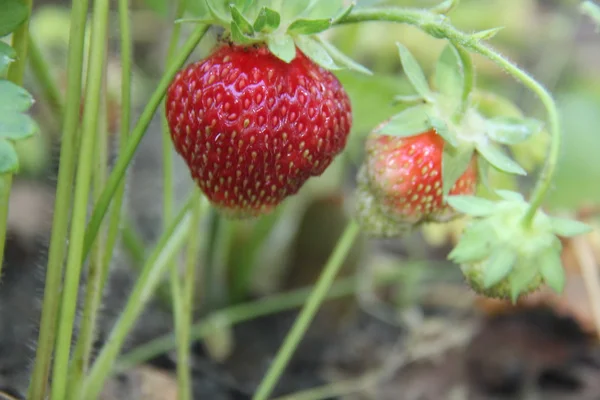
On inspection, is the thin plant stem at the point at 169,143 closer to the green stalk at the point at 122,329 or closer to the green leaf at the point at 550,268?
the green stalk at the point at 122,329

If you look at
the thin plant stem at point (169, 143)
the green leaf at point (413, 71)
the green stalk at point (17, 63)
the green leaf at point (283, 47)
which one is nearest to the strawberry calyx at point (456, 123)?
the green leaf at point (413, 71)

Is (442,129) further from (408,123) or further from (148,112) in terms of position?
(148,112)

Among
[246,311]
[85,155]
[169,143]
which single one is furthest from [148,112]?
[246,311]

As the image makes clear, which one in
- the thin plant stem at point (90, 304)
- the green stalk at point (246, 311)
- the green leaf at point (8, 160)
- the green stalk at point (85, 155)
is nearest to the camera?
the green leaf at point (8, 160)

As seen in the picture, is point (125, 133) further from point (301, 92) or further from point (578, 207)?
point (578, 207)

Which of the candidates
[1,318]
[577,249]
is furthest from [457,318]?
[1,318]
